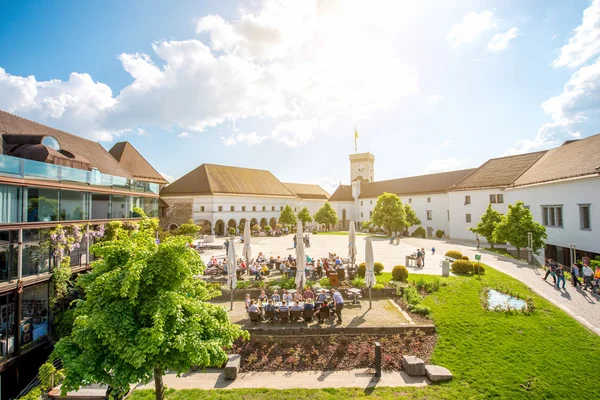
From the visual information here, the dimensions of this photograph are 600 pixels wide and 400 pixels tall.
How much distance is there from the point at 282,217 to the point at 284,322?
41.8m

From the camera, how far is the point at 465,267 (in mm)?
19062

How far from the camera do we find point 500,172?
39.3m

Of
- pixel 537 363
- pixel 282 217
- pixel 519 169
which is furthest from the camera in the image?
pixel 282 217

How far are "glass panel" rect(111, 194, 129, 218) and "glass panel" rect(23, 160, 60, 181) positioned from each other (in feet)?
20.2

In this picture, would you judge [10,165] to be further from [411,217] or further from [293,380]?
[411,217]

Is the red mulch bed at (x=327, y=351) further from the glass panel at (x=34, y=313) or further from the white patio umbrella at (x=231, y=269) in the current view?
the glass panel at (x=34, y=313)

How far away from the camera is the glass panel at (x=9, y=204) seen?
41.0 feet

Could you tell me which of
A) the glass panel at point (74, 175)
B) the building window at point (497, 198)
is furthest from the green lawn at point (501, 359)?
the building window at point (497, 198)

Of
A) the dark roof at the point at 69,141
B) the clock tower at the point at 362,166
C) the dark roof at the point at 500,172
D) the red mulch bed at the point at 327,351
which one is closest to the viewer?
the red mulch bed at the point at 327,351

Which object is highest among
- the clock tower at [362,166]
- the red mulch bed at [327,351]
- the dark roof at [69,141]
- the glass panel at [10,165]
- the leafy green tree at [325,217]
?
the clock tower at [362,166]

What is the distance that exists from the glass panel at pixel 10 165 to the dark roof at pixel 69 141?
8926 mm

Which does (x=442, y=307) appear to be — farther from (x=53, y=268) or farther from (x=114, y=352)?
(x=53, y=268)

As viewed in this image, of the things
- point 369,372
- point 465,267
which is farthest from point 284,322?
point 465,267

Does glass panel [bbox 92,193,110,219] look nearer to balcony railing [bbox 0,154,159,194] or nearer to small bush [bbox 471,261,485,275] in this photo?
balcony railing [bbox 0,154,159,194]
